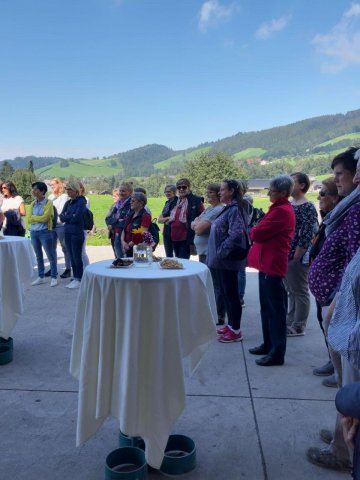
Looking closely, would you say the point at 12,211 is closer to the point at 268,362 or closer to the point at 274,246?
the point at 274,246

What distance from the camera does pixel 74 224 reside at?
6.82 m

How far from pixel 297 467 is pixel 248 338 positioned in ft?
7.43

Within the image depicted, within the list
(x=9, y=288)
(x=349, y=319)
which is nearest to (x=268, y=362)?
(x=349, y=319)

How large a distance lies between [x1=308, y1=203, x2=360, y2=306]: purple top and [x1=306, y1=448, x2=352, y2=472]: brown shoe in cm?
89

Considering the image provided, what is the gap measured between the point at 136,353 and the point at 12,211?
5.88 m

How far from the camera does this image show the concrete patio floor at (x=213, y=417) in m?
2.37

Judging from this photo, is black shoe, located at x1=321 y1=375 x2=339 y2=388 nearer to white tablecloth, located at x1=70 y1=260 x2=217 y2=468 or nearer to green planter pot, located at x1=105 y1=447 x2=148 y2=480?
white tablecloth, located at x1=70 y1=260 x2=217 y2=468

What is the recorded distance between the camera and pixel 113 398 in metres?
2.30

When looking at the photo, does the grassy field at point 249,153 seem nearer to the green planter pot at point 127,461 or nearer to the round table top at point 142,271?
the round table top at point 142,271

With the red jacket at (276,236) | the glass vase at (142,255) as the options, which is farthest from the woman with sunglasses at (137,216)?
the glass vase at (142,255)

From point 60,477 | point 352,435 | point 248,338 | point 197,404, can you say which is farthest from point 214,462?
point 248,338

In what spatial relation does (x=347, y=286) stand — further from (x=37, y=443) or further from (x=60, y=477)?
(x=37, y=443)

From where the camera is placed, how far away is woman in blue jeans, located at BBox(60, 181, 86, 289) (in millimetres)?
6758

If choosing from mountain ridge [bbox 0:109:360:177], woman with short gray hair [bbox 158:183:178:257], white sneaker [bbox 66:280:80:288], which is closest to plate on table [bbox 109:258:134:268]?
woman with short gray hair [bbox 158:183:178:257]
